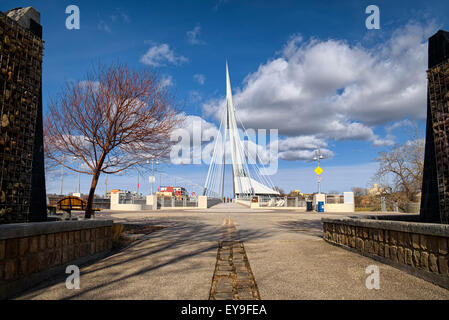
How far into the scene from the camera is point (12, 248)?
3.62 m

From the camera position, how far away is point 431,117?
6.48m

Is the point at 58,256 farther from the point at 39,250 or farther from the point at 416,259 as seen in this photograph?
the point at 416,259

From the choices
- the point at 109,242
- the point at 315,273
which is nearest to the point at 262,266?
the point at 315,273

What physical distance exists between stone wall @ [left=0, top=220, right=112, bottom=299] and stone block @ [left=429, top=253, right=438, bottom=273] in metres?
5.20

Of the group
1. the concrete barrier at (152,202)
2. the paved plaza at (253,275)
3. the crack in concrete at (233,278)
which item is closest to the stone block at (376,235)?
the paved plaza at (253,275)

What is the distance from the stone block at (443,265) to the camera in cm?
367

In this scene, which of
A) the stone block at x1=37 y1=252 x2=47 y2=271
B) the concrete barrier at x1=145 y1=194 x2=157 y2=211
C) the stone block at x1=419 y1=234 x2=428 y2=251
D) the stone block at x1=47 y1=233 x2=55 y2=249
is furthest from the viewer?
the concrete barrier at x1=145 y1=194 x2=157 y2=211

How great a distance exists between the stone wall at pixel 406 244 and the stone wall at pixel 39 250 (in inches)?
202

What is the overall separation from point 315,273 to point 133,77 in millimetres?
7526

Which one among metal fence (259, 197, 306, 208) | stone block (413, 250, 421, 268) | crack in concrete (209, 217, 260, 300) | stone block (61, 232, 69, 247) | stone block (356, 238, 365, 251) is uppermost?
stone block (61, 232, 69, 247)

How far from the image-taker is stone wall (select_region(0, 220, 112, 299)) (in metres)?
3.54

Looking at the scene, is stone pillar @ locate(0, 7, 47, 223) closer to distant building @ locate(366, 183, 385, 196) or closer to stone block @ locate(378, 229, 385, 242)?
stone block @ locate(378, 229, 385, 242)

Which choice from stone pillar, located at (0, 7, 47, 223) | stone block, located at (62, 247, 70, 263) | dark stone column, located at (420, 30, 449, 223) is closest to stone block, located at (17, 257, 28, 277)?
stone block, located at (62, 247, 70, 263)
